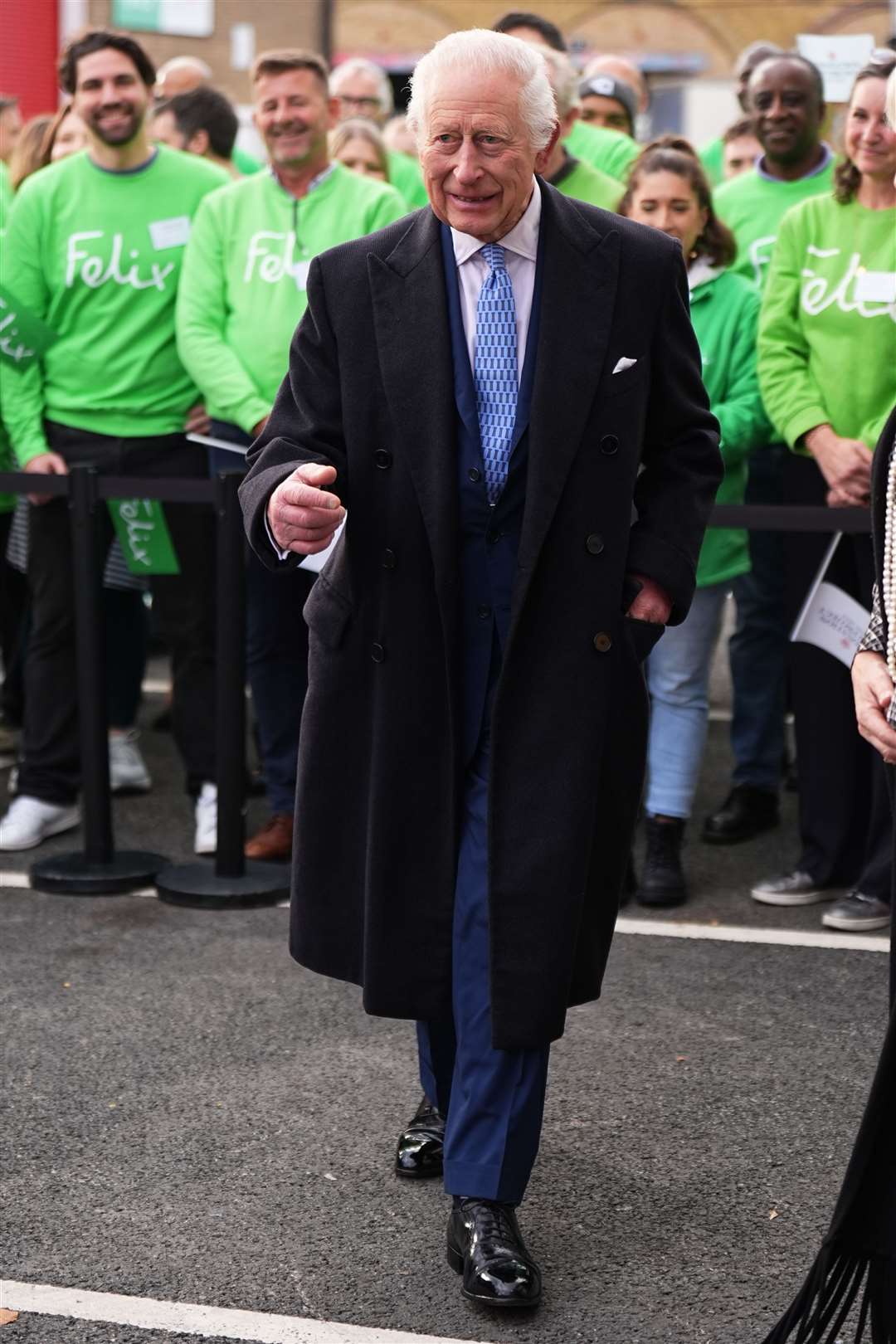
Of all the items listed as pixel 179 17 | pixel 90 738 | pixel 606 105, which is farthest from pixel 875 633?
pixel 179 17

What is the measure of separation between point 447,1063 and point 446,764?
0.62 m

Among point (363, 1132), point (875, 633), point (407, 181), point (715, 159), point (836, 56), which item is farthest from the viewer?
point (715, 159)

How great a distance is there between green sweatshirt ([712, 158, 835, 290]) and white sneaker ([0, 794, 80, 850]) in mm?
2949

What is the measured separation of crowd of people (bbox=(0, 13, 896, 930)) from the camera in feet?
19.0

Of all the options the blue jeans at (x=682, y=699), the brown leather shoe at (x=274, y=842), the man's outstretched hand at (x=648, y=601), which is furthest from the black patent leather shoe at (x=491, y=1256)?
the brown leather shoe at (x=274, y=842)

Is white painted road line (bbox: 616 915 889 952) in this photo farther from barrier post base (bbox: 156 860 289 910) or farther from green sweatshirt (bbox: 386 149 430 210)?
green sweatshirt (bbox: 386 149 430 210)

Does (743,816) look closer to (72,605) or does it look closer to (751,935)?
(751,935)

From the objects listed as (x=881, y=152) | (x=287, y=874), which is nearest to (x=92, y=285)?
(x=287, y=874)

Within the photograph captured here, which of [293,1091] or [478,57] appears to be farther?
[293,1091]

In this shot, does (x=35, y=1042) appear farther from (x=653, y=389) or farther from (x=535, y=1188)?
(x=653, y=389)

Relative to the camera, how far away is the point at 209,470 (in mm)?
6555

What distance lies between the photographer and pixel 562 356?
3430 millimetres

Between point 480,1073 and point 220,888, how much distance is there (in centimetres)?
253

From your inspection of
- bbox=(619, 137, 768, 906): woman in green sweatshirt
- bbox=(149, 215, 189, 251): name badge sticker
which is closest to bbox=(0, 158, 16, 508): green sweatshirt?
bbox=(149, 215, 189, 251): name badge sticker
